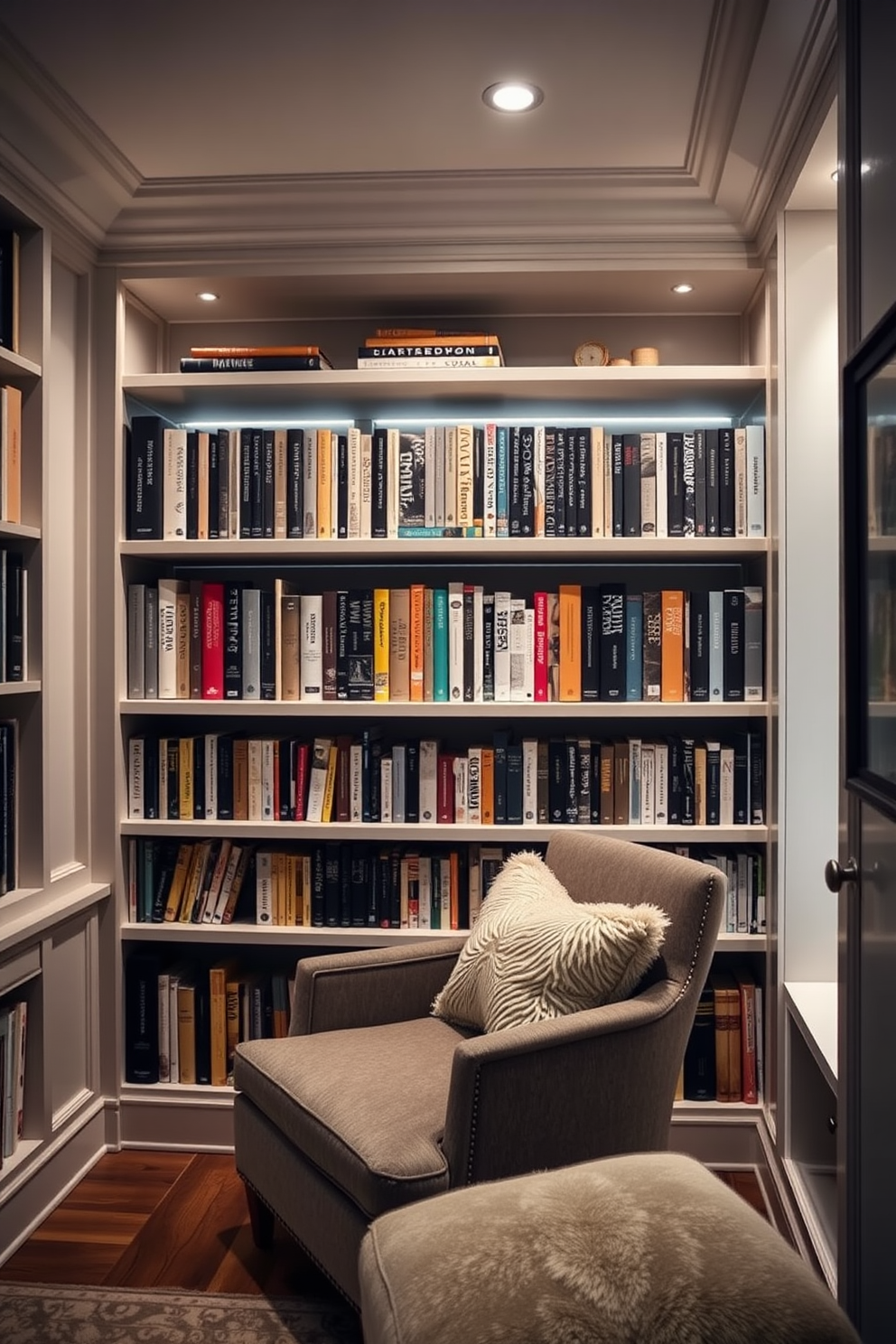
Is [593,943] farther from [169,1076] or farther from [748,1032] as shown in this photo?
[169,1076]

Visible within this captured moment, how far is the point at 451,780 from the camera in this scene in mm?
2832

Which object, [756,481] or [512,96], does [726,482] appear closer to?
[756,481]

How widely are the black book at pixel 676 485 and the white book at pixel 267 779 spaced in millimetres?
1184

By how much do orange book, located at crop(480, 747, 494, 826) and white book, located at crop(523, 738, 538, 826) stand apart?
8cm

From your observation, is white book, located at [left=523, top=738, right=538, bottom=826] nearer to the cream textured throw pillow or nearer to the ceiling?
the cream textured throw pillow

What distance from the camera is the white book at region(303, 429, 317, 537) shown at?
2816 mm

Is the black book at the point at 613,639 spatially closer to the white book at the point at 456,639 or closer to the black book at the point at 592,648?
the black book at the point at 592,648

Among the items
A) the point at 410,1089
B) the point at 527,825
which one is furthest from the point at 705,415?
the point at 410,1089

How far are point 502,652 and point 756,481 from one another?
77 centimetres

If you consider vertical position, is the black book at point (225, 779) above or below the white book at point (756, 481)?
below

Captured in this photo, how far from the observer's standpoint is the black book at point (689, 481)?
277cm

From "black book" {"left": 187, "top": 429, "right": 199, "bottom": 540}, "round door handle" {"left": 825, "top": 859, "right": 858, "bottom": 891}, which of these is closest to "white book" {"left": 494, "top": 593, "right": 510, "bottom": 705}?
"black book" {"left": 187, "top": 429, "right": 199, "bottom": 540}

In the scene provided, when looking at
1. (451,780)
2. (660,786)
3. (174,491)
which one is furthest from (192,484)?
(660,786)

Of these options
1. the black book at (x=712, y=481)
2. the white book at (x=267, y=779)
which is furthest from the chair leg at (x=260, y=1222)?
the black book at (x=712, y=481)
